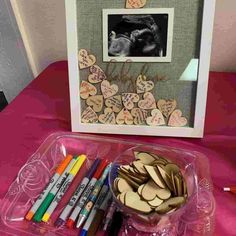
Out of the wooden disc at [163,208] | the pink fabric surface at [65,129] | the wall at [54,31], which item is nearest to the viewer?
the wooden disc at [163,208]

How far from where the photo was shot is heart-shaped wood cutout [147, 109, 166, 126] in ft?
1.71

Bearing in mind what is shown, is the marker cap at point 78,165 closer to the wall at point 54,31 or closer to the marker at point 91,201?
the marker at point 91,201

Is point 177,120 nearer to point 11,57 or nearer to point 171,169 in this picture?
point 171,169

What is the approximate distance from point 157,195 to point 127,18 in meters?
0.24

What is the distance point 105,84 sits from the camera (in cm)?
52

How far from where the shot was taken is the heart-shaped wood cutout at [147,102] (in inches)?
20.2

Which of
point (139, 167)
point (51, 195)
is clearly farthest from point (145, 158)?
point (51, 195)

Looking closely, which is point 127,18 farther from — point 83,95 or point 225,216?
point 225,216

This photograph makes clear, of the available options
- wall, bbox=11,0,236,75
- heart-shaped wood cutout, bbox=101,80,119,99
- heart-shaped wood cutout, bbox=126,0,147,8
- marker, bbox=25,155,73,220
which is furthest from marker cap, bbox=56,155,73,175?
wall, bbox=11,0,236,75

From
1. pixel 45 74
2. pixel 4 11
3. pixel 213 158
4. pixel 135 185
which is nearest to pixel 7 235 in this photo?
pixel 135 185

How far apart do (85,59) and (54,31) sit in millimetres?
274

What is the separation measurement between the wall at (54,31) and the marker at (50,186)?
0.35 metres

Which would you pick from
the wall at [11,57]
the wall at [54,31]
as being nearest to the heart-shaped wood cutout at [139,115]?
the wall at [54,31]

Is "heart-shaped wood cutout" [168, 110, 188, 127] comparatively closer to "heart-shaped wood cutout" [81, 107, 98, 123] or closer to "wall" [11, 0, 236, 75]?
"heart-shaped wood cutout" [81, 107, 98, 123]
